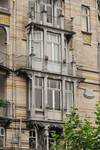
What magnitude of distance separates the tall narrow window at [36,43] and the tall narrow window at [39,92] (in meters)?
1.58

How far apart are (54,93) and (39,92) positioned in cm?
→ 106

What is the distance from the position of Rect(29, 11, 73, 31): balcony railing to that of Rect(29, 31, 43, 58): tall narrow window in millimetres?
726

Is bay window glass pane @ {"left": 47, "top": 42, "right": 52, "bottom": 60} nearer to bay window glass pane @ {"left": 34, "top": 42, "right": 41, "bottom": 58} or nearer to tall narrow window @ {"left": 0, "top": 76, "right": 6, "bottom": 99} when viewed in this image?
bay window glass pane @ {"left": 34, "top": 42, "right": 41, "bottom": 58}

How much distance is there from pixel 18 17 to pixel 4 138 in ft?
24.0

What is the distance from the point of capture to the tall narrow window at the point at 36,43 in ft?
98.4

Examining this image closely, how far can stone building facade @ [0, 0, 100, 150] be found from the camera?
2841cm

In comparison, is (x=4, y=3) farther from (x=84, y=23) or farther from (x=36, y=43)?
(x=84, y=23)

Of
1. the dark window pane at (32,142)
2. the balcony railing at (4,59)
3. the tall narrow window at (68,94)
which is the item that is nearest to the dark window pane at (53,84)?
the tall narrow window at (68,94)

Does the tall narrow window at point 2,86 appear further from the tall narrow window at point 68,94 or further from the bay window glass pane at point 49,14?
the bay window glass pane at point 49,14

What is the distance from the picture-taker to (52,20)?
102ft

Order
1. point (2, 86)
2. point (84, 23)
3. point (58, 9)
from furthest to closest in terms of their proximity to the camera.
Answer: point (84, 23) → point (58, 9) → point (2, 86)

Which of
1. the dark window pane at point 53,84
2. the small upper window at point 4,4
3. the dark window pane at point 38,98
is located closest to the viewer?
the dark window pane at point 38,98

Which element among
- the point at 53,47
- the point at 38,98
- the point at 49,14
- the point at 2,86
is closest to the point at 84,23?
the point at 49,14

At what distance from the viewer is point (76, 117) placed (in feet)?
62.4
